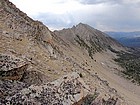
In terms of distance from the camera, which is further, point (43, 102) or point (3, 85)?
point (3, 85)

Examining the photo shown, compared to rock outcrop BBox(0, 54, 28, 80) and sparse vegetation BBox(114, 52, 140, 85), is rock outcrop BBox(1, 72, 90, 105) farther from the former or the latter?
sparse vegetation BBox(114, 52, 140, 85)

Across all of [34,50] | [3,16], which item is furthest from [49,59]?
[3,16]

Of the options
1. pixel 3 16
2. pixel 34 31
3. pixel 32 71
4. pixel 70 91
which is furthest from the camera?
pixel 34 31

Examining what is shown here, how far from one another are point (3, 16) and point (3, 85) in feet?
58.5

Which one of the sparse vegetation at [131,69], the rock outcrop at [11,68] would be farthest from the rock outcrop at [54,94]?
the sparse vegetation at [131,69]

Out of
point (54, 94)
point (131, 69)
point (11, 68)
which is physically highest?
point (11, 68)

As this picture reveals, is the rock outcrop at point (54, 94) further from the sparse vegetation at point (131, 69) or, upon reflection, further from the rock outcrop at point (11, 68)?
the sparse vegetation at point (131, 69)

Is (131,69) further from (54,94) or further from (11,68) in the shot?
(54,94)

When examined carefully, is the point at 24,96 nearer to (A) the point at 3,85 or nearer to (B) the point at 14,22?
(A) the point at 3,85

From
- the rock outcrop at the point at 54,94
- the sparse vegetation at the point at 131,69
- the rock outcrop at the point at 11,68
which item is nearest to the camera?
the rock outcrop at the point at 54,94

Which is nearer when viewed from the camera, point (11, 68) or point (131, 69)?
point (11, 68)

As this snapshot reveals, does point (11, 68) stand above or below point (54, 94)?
above

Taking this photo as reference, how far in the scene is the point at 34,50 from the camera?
2641cm

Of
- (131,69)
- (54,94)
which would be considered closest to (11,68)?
(54,94)
